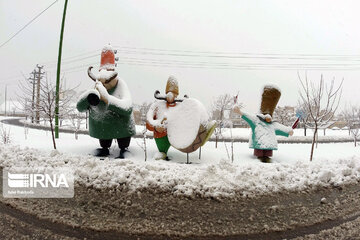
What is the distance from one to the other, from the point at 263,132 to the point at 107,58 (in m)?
4.46

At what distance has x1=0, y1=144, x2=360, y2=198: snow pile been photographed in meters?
3.90

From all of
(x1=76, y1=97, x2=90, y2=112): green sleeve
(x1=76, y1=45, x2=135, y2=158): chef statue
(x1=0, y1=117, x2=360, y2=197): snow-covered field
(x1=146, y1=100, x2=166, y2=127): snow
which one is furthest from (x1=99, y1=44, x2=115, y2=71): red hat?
(x1=0, y1=117, x2=360, y2=197): snow-covered field

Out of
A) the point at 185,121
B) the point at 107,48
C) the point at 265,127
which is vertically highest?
the point at 107,48

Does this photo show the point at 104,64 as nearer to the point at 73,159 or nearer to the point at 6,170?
the point at 73,159

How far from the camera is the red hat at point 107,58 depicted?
19.0ft

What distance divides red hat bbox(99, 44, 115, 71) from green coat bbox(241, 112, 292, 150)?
3758 millimetres

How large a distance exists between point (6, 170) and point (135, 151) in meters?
2.91

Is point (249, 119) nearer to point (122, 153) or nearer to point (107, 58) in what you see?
point (122, 153)

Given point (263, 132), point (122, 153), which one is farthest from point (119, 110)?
point (263, 132)

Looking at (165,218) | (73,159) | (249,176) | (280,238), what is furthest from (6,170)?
(280,238)

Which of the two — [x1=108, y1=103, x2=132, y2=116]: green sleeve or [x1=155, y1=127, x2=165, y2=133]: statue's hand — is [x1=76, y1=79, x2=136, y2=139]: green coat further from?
[x1=155, y1=127, x2=165, y2=133]: statue's hand

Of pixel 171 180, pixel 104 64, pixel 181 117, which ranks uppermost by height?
pixel 104 64

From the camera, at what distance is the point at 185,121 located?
18.7ft

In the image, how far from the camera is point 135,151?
6.56 m
